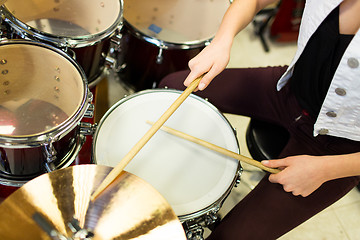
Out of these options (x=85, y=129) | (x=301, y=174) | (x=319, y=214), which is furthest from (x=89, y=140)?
(x=319, y=214)

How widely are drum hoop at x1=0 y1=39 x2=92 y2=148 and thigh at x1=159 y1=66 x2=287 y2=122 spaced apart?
0.40m

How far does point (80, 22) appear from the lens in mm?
1500

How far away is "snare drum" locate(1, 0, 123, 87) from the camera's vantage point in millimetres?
1310

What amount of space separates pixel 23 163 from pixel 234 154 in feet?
1.91

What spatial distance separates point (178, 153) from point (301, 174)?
1.18 ft

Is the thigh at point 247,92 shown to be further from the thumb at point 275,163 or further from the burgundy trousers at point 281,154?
the thumb at point 275,163

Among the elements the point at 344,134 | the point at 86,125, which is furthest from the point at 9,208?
the point at 344,134

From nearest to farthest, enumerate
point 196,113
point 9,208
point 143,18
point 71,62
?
point 9,208, point 71,62, point 196,113, point 143,18

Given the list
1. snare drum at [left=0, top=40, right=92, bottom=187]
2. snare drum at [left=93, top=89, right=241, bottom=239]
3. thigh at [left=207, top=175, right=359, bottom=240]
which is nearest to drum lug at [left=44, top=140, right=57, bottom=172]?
snare drum at [left=0, top=40, right=92, bottom=187]

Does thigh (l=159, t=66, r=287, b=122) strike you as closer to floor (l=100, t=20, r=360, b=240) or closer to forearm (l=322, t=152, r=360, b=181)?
forearm (l=322, t=152, r=360, b=181)

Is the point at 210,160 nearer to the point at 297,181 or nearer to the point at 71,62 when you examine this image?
the point at 297,181

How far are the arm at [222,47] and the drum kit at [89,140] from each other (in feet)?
0.70

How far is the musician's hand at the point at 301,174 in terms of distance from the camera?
3.69 ft

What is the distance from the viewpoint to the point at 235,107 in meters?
1.39
